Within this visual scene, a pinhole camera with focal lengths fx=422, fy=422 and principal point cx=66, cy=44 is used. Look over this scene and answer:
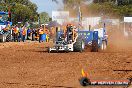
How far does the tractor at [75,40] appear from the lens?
2383 cm

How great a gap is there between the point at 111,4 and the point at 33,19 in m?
16.9

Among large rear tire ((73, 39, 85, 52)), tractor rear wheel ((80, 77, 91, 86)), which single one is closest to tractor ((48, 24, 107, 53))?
large rear tire ((73, 39, 85, 52))

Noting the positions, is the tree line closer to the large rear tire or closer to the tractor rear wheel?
the large rear tire

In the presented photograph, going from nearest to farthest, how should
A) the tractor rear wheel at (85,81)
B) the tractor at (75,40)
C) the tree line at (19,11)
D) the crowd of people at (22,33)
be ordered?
1. the tractor rear wheel at (85,81)
2. the tractor at (75,40)
3. the crowd of people at (22,33)
4. the tree line at (19,11)

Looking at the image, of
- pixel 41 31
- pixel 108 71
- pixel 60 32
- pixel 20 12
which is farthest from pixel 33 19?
pixel 108 71

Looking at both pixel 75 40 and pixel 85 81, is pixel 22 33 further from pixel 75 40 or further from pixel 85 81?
pixel 85 81

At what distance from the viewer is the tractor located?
23.8m

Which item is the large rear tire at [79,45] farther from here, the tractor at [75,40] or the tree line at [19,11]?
the tree line at [19,11]

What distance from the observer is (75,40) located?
78.6 feet

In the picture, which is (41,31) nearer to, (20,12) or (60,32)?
(60,32)

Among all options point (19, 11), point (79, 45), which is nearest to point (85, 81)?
point (79, 45)

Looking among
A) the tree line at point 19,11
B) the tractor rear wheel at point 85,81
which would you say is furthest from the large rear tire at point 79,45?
the tree line at point 19,11

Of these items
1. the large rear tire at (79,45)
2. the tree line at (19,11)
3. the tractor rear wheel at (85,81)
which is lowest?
the large rear tire at (79,45)

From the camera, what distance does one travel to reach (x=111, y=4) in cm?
8962
